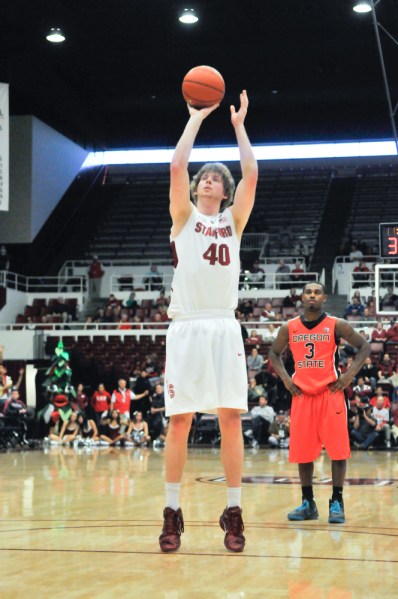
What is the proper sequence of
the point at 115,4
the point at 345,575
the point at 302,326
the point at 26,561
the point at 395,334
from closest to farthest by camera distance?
the point at 345,575
the point at 26,561
the point at 302,326
the point at 395,334
the point at 115,4

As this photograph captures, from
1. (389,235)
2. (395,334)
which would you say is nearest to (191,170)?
(395,334)

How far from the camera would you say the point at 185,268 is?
505cm

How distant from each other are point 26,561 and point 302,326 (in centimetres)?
295

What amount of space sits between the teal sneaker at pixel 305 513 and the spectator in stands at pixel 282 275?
20342mm

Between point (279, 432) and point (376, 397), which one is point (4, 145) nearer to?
point (279, 432)

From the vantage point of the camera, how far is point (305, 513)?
6.21 m

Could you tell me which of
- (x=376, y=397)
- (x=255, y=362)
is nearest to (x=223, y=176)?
(x=376, y=397)

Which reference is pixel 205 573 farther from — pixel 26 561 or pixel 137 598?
pixel 26 561

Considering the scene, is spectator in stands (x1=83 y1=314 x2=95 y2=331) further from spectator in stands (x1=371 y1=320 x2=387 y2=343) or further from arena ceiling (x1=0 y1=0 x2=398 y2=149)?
spectator in stands (x1=371 y1=320 x2=387 y2=343)

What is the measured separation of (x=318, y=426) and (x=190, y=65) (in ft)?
Result: 74.7

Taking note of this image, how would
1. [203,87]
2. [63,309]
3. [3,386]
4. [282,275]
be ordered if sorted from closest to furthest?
[203,87] → [3,386] → [63,309] → [282,275]

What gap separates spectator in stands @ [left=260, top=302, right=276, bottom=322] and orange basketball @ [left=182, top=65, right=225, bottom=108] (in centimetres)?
1850

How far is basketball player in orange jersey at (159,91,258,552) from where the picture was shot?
499 centimetres

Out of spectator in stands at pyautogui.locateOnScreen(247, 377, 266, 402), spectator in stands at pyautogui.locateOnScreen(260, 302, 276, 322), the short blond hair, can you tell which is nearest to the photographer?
spectator in stands at pyautogui.locateOnScreen(247, 377, 266, 402)
